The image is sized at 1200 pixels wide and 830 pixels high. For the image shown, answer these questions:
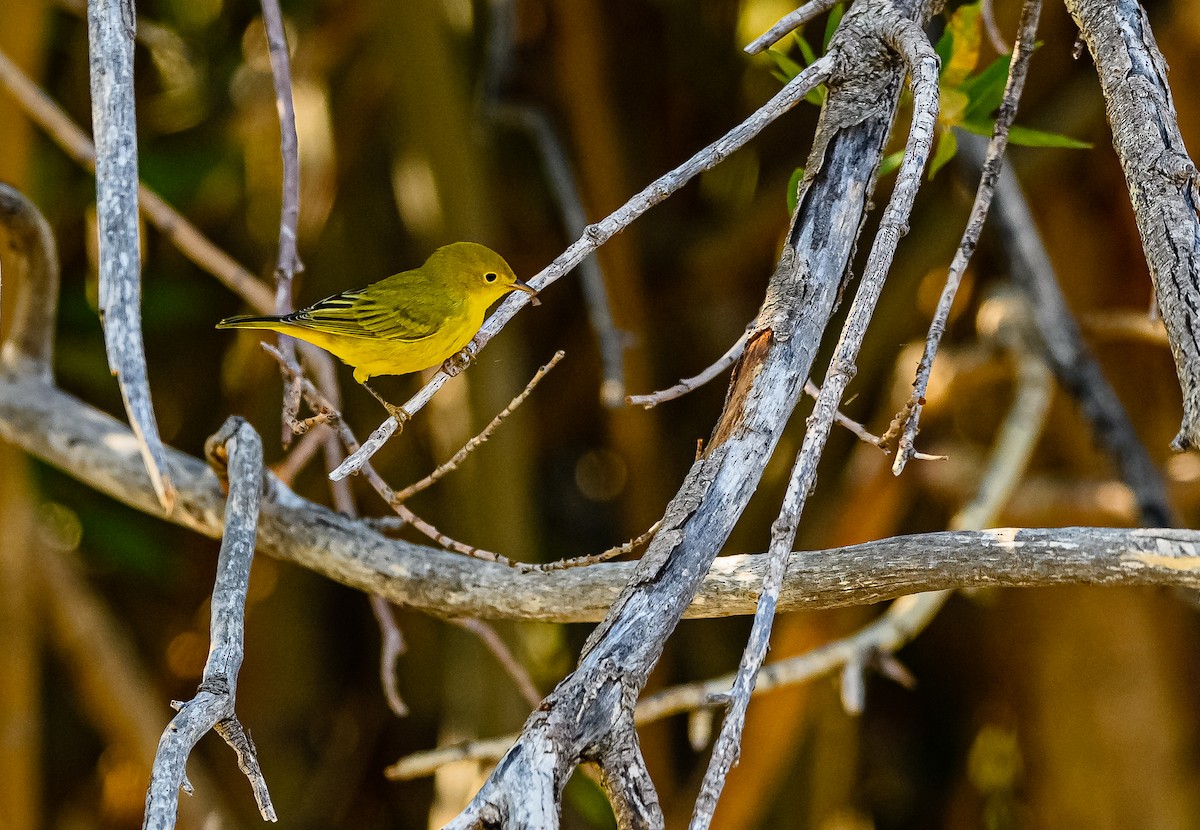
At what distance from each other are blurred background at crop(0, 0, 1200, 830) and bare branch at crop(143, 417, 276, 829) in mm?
1341

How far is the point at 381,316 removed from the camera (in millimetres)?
1999

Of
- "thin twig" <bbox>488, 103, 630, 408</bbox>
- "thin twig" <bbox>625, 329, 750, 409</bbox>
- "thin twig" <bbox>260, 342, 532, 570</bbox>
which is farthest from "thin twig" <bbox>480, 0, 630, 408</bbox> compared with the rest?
"thin twig" <bbox>625, 329, 750, 409</bbox>

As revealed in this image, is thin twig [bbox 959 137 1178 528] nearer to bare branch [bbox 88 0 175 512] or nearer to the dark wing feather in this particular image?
the dark wing feather

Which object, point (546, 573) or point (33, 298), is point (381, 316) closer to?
point (33, 298)

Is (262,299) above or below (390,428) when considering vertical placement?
above

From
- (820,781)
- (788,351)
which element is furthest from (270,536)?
(820,781)

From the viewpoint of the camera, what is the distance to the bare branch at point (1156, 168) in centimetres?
93

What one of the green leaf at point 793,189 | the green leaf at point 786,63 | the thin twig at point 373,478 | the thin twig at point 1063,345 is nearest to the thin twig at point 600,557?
the thin twig at point 373,478

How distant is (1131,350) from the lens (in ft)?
11.3

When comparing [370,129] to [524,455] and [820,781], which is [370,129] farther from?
[820,781]

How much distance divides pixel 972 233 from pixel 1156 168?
0.63 ft

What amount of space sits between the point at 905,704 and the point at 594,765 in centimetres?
381

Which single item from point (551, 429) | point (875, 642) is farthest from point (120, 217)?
point (551, 429)

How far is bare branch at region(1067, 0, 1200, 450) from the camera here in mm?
926
